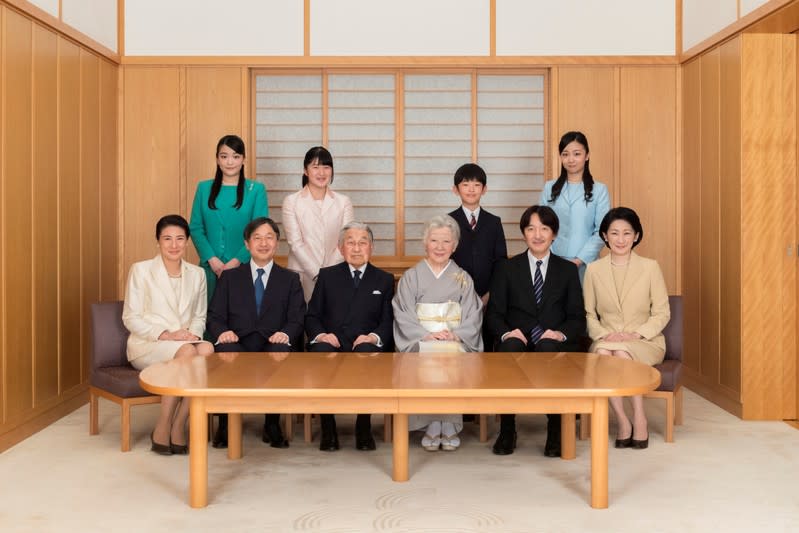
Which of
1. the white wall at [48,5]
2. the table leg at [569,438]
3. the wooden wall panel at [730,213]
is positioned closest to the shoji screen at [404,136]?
the wooden wall panel at [730,213]

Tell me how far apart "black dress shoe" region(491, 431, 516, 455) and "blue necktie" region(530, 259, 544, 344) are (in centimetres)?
53

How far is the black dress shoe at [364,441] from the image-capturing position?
12.5 feet

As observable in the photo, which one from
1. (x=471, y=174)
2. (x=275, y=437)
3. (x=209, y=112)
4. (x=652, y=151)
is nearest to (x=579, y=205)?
(x=471, y=174)

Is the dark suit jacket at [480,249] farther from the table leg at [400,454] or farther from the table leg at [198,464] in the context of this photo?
the table leg at [198,464]

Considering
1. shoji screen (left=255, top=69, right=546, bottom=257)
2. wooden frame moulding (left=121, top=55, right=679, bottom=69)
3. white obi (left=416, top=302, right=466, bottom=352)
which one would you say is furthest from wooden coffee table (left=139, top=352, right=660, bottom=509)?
wooden frame moulding (left=121, top=55, right=679, bottom=69)

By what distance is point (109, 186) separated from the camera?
5145mm

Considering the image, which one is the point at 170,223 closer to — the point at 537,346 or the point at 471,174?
the point at 471,174

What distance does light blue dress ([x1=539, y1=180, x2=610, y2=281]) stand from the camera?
4547mm

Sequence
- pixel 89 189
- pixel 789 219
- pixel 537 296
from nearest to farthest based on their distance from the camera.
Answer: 1. pixel 537 296
2. pixel 789 219
3. pixel 89 189

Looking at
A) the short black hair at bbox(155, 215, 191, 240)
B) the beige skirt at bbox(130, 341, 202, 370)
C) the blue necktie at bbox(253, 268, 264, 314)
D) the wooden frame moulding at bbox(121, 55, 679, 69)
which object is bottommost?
the beige skirt at bbox(130, 341, 202, 370)

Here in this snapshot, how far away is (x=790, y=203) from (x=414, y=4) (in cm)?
241

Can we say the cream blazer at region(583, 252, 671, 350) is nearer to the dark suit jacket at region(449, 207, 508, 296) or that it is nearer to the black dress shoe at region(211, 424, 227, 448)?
the dark suit jacket at region(449, 207, 508, 296)

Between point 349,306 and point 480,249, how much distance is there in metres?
0.79

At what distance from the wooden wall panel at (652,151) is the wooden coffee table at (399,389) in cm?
223
